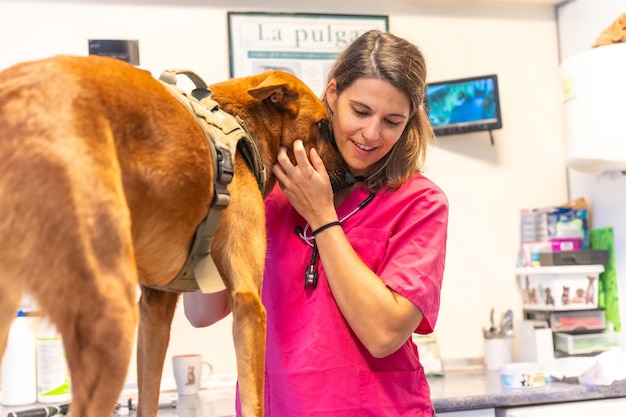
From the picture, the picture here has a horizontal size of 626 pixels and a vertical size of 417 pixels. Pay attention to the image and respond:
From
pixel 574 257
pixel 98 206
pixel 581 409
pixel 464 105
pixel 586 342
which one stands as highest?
pixel 464 105

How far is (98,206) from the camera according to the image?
74 cm

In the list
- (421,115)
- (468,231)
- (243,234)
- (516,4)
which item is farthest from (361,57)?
(516,4)

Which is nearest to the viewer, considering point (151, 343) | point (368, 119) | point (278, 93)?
point (151, 343)

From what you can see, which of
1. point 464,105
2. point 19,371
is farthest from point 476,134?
point 19,371

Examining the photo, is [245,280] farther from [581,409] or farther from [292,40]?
[292,40]

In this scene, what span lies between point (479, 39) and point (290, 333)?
1.89 m

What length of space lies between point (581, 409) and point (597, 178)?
3.17 feet

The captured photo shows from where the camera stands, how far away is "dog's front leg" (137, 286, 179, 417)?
3.59ft

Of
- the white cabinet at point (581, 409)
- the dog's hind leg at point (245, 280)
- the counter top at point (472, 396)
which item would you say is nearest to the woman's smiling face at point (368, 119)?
the dog's hind leg at point (245, 280)

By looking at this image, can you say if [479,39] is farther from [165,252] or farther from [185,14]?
[165,252]

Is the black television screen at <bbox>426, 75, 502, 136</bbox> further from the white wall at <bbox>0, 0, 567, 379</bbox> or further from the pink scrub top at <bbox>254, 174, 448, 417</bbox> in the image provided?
the pink scrub top at <bbox>254, 174, 448, 417</bbox>

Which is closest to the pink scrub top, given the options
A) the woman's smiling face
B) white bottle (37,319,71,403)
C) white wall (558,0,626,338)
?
the woman's smiling face

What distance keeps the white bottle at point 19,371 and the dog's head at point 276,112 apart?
4.25 feet

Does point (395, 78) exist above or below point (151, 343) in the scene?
above
